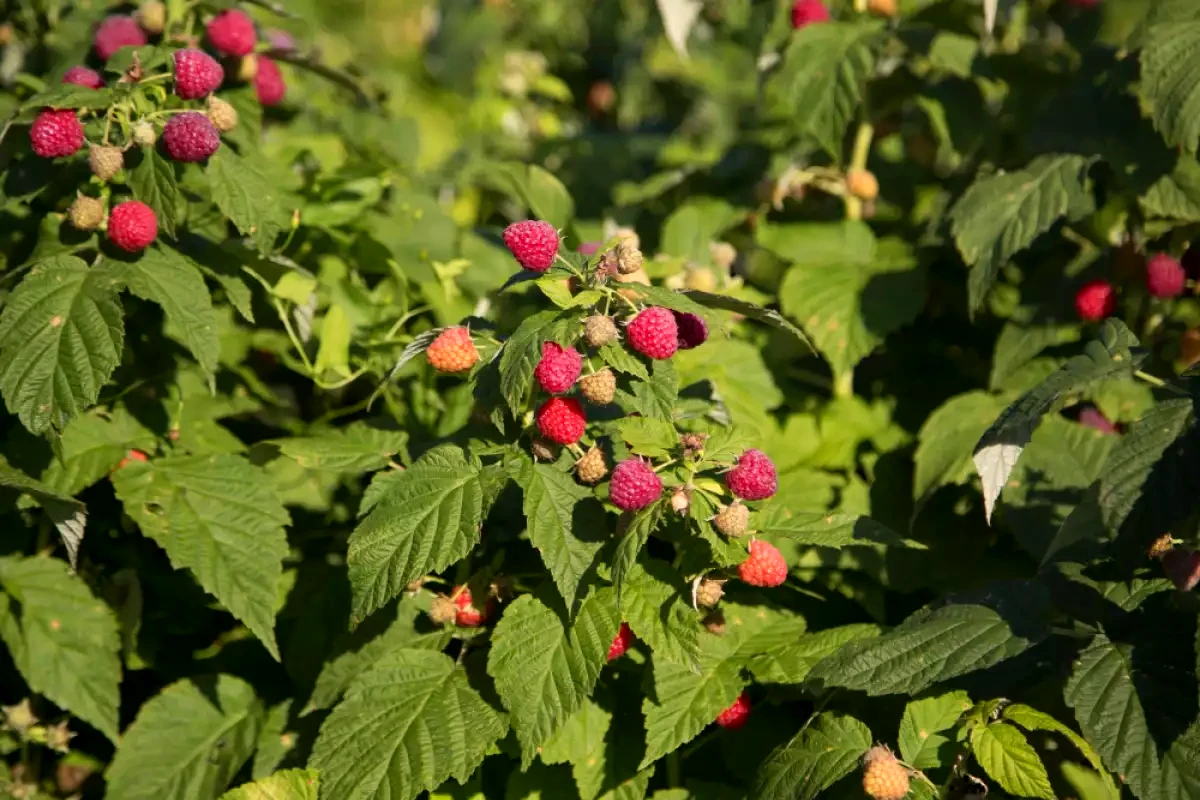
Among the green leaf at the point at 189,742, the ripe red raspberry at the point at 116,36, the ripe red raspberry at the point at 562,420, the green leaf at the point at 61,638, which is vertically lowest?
the green leaf at the point at 189,742

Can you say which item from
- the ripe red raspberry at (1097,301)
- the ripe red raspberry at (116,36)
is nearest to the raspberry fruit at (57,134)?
the ripe red raspberry at (116,36)

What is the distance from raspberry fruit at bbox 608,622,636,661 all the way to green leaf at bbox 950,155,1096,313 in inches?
34.4

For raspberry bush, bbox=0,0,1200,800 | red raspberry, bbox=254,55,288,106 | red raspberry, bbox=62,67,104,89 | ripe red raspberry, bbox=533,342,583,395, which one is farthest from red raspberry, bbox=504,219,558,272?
red raspberry, bbox=254,55,288,106

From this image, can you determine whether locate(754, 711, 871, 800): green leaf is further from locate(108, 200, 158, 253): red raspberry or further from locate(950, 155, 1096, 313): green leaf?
locate(108, 200, 158, 253): red raspberry

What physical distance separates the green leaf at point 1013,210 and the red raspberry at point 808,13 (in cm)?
53

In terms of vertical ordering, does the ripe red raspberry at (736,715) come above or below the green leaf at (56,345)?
below

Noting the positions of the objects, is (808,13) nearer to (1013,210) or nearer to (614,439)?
(1013,210)

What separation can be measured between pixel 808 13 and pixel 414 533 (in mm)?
1495

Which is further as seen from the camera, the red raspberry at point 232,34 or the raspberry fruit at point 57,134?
the red raspberry at point 232,34

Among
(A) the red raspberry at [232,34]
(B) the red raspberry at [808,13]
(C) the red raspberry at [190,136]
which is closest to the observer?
(C) the red raspberry at [190,136]

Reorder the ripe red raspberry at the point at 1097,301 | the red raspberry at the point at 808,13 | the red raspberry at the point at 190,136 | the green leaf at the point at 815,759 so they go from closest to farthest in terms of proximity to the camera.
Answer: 1. the green leaf at the point at 815,759
2. the red raspberry at the point at 190,136
3. the ripe red raspberry at the point at 1097,301
4. the red raspberry at the point at 808,13

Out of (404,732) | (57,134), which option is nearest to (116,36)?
(57,134)

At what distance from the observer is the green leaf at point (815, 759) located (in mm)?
1621

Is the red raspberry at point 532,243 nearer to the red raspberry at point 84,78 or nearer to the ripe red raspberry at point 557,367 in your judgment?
the ripe red raspberry at point 557,367
